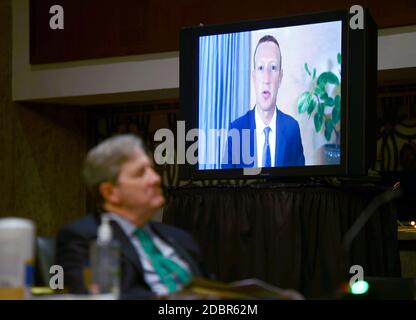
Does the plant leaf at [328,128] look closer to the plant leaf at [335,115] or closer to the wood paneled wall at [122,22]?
the plant leaf at [335,115]

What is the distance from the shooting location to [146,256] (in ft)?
5.00

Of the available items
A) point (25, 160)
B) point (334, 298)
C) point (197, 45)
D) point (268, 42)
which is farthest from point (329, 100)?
point (25, 160)

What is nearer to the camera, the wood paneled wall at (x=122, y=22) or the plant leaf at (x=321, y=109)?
the plant leaf at (x=321, y=109)

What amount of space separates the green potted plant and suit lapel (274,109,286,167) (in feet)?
0.30

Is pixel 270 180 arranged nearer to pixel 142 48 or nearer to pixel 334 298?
pixel 334 298

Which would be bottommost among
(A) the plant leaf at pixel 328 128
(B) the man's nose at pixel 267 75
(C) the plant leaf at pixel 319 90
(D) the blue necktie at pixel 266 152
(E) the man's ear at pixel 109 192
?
(E) the man's ear at pixel 109 192

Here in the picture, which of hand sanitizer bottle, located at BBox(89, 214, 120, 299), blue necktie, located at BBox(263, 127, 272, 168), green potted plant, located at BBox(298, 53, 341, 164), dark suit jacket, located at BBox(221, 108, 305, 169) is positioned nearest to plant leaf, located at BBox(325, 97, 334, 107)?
green potted plant, located at BBox(298, 53, 341, 164)

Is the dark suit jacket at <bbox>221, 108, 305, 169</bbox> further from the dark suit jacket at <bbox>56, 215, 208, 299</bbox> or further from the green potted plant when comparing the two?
the dark suit jacket at <bbox>56, 215, 208, 299</bbox>

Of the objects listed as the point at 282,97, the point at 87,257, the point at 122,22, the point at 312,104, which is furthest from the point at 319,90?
the point at 122,22

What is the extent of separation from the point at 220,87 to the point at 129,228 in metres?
1.23

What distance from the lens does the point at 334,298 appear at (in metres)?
1.53

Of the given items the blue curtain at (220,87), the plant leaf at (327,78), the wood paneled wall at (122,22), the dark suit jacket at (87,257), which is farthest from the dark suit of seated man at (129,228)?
the wood paneled wall at (122,22)

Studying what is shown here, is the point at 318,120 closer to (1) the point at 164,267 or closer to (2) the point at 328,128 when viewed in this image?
(2) the point at 328,128

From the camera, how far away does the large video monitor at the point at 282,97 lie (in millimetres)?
2564
